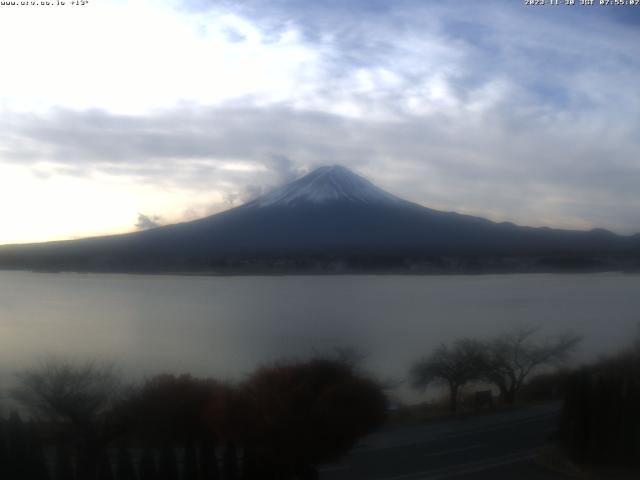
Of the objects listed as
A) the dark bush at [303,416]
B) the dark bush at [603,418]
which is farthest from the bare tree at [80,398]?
the dark bush at [603,418]

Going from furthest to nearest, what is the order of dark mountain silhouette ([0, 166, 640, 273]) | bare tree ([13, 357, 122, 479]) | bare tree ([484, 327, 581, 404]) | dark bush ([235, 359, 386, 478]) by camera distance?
dark mountain silhouette ([0, 166, 640, 273]) → bare tree ([484, 327, 581, 404]) → bare tree ([13, 357, 122, 479]) → dark bush ([235, 359, 386, 478])

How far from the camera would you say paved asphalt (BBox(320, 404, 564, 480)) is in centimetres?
533

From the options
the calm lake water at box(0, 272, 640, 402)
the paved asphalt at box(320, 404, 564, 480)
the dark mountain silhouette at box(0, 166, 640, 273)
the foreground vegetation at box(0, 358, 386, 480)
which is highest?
the dark mountain silhouette at box(0, 166, 640, 273)

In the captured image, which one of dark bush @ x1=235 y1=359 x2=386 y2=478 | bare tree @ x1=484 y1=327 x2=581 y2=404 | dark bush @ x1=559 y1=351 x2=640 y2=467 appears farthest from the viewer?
bare tree @ x1=484 y1=327 x2=581 y2=404

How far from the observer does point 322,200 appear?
10.3 metres

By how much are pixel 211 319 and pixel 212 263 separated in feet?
2.48

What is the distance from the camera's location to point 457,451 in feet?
18.5

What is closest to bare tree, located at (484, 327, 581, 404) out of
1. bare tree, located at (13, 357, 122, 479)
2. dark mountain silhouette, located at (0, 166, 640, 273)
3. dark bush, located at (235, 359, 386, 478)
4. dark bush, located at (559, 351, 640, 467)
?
dark bush, located at (559, 351, 640, 467)

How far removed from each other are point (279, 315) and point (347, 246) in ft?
4.50

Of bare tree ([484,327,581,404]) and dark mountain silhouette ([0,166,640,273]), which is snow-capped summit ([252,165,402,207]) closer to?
dark mountain silhouette ([0,166,640,273])

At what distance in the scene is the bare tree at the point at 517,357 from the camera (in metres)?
6.78

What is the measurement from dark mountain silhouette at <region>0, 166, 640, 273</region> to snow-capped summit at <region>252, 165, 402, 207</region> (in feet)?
0.06

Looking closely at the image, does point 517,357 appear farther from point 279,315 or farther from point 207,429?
point 207,429

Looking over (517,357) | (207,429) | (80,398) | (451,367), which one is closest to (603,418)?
(517,357)
